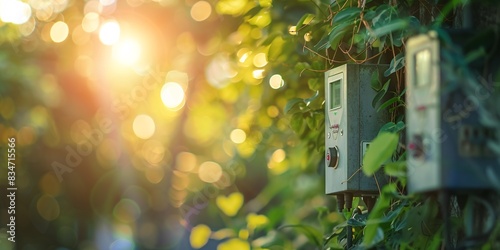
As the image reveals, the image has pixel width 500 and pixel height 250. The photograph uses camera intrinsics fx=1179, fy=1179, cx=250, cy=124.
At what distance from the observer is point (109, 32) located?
9.25 m

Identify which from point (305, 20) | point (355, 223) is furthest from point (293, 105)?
point (355, 223)

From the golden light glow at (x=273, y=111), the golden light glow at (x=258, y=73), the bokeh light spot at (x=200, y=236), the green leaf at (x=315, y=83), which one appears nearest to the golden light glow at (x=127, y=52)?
the golden light glow at (x=273, y=111)

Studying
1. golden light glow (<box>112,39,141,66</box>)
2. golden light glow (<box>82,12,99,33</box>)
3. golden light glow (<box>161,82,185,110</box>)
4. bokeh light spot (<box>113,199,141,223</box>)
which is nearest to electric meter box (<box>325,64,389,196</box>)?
golden light glow (<box>112,39,141,66</box>)

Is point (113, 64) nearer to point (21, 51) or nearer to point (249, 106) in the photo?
point (21, 51)

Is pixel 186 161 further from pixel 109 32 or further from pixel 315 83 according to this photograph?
pixel 315 83

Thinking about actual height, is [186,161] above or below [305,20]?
below

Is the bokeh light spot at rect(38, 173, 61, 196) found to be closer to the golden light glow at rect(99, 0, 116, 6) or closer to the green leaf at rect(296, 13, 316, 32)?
the golden light glow at rect(99, 0, 116, 6)

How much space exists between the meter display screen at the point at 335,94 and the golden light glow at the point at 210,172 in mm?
4598

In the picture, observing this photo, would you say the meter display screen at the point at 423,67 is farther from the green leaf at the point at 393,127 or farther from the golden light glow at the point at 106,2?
the golden light glow at the point at 106,2

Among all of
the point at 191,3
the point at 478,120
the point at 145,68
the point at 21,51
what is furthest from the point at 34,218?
the point at 478,120

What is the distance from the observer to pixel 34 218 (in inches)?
422

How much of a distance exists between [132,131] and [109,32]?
1.10m

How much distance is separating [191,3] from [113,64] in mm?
1250

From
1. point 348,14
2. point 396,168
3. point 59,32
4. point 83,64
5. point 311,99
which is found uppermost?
point 59,32
